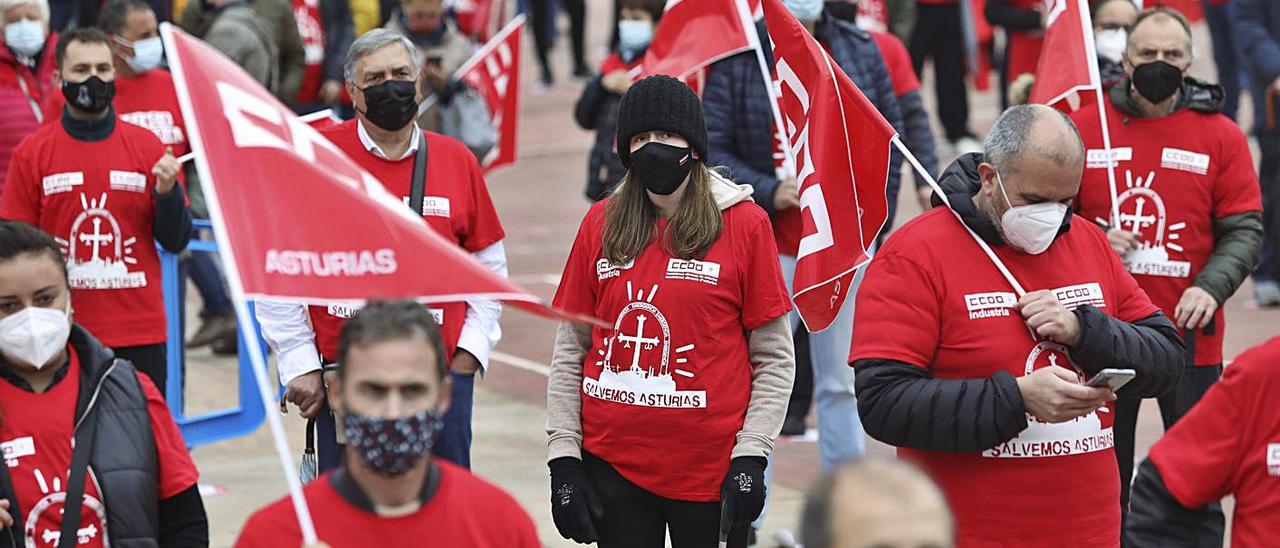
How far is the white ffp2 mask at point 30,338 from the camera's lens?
489 centimetres

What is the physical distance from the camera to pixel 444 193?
21.6 feet

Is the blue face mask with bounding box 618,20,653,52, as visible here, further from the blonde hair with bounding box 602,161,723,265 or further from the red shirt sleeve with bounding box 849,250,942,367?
the red shirt sleeve with bounding box 849,250,942,367

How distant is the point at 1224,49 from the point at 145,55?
29.1 feet

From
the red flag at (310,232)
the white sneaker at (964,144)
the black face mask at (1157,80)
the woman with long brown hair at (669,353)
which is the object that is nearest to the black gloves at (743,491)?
the woman with long brown hair at (669,353)

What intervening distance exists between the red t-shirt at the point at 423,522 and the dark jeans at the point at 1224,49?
1189 cm

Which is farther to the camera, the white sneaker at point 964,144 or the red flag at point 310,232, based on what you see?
the white sneaker at point 964,144

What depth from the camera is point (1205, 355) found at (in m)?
7.83

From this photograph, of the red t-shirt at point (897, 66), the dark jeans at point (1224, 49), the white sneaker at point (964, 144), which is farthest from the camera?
the white sneaker at point (964, 144)

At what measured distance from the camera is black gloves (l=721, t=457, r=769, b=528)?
5734mm

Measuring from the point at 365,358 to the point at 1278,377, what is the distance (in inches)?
78.1

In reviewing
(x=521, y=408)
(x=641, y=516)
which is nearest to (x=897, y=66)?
(x=521, y=408)

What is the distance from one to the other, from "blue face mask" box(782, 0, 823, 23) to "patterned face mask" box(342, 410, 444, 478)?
14.7ft

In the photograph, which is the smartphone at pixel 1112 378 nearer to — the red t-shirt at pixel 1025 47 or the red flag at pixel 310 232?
the red flag at pixel 310 232

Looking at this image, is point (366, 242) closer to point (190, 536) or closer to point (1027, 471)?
point (190, 536)
